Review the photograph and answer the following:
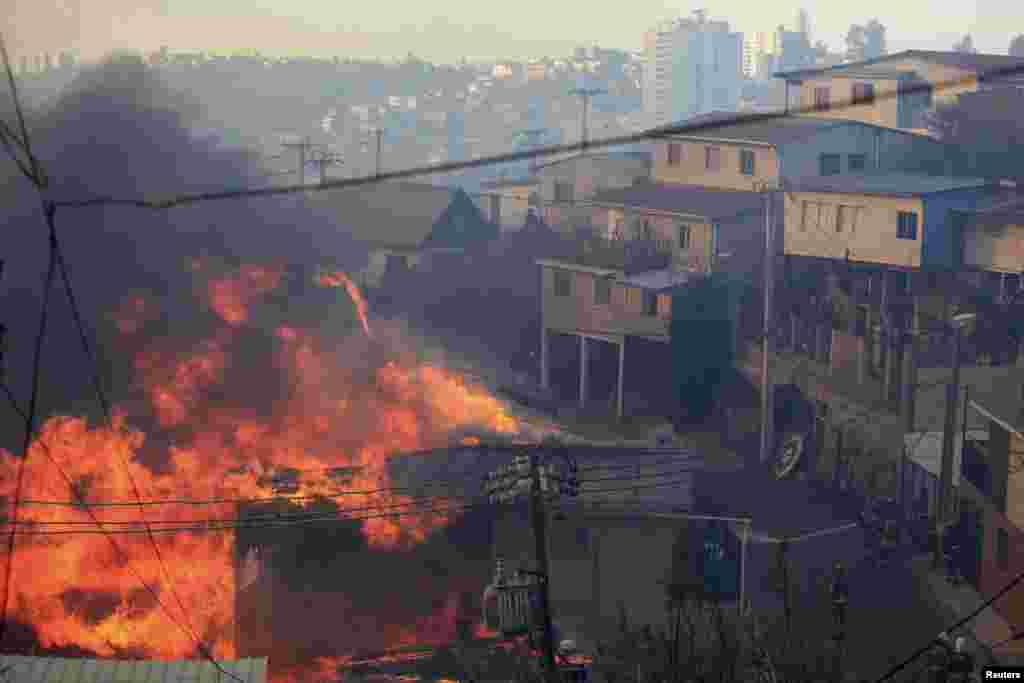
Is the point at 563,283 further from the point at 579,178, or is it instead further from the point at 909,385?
the point at 579,178

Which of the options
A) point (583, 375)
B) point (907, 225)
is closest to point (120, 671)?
point (583, 375)

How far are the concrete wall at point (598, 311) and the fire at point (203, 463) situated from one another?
Result: 3.57 m

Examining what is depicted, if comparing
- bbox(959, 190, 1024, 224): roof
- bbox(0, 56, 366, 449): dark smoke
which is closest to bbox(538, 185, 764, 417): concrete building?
bbox(959, 190, 1024, 224): roof

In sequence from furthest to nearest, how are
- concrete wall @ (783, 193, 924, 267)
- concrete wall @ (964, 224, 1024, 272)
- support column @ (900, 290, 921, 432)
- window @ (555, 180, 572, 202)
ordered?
1. window @ (555, 180, 572, 202)
2. concrete wall @ (783, 193, 924, 267)
3. concrete wall @ (964, 224, 1024, 272)
4. support column @ (900, 290, 921, 432)

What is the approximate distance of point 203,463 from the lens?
29078mm

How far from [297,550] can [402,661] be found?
313 cm

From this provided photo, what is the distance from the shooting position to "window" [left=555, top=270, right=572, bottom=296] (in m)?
39.2

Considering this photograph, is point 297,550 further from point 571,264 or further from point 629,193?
point 629,193

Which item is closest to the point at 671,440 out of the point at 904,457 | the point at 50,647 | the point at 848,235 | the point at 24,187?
the point at 904,457

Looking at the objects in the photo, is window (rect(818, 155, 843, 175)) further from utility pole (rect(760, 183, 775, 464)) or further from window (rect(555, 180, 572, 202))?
window (rect(555, 180, 572, 202))

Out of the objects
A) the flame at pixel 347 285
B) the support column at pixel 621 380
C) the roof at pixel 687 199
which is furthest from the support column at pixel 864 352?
the flame at pixel 347 285

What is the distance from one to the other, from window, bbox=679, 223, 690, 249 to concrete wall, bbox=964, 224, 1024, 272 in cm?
905

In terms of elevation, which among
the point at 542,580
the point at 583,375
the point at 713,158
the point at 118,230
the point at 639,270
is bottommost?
the point at 583,375

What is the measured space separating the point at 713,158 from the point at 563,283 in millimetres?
8994
